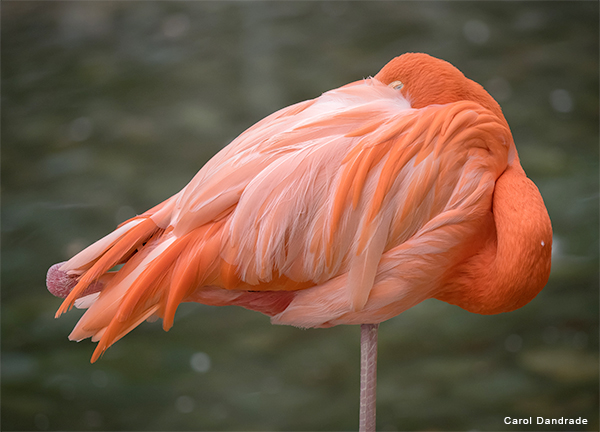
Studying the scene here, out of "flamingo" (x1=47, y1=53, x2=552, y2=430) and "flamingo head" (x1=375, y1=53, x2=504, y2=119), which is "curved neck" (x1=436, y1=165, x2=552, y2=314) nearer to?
"flamingo" (x1=47, y1=53, x2=552, y2=430)

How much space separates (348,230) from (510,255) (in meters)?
0.26

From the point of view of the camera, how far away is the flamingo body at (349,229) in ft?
2.64

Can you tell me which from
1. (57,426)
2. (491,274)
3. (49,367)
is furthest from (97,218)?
(491,274)

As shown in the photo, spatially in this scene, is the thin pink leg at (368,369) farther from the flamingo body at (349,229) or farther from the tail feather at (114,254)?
the tail feather at (114,254)

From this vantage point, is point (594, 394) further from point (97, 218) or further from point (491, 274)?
point (97, 218)

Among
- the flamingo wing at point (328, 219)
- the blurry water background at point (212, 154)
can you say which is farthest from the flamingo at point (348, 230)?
the blurry water background at point (212, 154)

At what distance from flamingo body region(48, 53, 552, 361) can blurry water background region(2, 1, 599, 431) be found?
0.90 meters

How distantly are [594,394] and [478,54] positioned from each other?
4.10 ft

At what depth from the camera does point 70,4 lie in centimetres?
203

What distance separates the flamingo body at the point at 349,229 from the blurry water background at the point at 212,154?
2.96 ft

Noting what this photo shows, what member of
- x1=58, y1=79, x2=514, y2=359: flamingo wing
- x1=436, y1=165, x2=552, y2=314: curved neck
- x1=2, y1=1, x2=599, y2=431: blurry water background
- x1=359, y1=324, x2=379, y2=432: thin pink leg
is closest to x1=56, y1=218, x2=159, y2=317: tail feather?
x1=58, y1=79, x2=514, y2=359: flamingo wing

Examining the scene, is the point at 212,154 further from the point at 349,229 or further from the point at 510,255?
the point at 510,255

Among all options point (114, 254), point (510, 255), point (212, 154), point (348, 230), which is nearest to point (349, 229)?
point (348, 230)

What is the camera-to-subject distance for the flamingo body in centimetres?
80
